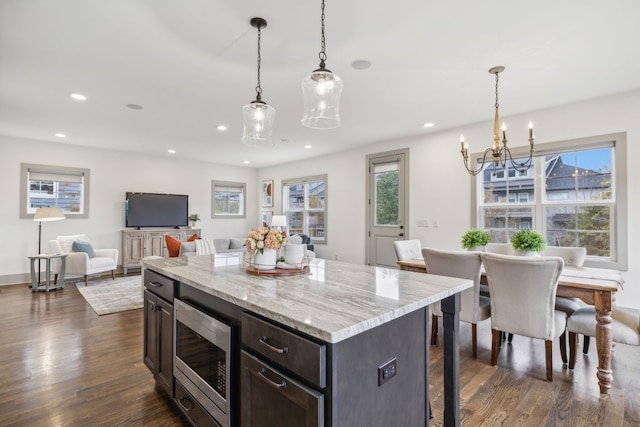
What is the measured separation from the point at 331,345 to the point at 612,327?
2468 millimetres

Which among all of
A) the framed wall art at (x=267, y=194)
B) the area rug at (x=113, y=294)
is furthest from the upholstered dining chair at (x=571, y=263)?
the framed wall art at (x=267, y=194)

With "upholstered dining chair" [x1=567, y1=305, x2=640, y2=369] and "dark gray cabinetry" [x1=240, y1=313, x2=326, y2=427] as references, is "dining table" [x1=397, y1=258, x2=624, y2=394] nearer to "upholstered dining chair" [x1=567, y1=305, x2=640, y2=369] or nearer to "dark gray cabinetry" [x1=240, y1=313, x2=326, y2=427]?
"upholstered dining chair" [x1=567, y1=305, x2=640, y2=369]

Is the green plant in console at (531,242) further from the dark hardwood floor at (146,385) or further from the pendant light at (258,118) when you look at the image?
the pendant light at (258,118)

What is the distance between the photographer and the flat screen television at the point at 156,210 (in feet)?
21.8

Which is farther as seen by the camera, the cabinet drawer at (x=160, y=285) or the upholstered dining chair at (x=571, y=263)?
the upholstered dining chair at (x=571, y=263)

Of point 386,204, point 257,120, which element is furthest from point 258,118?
point 386,204

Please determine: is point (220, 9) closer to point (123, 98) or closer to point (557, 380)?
point (123, 98)

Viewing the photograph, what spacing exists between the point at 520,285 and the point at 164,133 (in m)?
5.43

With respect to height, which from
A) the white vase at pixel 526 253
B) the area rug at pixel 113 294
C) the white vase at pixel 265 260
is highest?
the white vase at pixel 265 260

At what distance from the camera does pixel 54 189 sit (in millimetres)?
6094

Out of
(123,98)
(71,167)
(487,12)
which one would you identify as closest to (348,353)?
(487,12)

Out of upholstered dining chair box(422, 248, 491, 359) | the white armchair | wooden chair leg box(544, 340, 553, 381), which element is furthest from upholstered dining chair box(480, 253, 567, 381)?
the white armchair

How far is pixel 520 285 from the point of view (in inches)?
94.3

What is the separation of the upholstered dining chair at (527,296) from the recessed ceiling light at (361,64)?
194 cm
